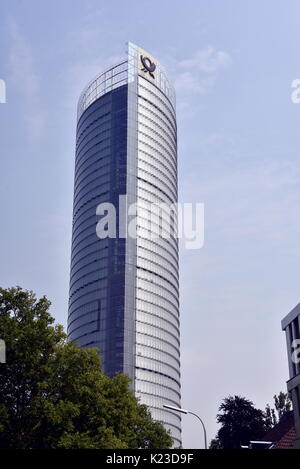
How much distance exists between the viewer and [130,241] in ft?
545

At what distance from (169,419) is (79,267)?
5103cm

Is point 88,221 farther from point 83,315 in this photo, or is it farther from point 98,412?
point 98,412

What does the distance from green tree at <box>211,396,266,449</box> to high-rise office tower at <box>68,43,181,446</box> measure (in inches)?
2825

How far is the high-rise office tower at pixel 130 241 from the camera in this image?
159 m

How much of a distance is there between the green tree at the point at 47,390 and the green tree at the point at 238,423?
40.0 m

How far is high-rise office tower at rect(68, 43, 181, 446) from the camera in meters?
159

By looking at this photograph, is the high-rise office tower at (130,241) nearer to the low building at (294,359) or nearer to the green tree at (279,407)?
the green tree at (279,407)

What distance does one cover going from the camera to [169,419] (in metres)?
161

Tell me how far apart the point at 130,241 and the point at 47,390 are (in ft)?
419
